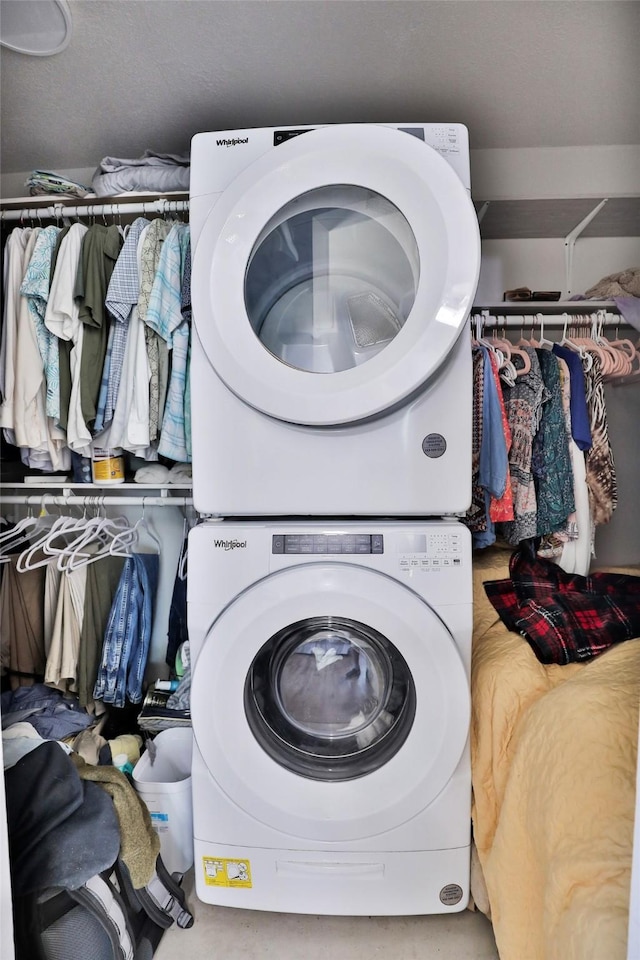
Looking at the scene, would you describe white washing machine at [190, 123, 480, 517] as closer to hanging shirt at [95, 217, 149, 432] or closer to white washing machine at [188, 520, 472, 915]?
white washing machine at [188, 520, 472, 915]

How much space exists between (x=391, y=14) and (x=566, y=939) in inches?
74.9

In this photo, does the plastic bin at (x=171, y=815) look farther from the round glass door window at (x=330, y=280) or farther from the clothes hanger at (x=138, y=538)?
the round glass door window at (x=330, y=280)

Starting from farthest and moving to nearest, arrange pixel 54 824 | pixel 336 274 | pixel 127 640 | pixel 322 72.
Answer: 1. pixel 127 640
2. pixel 322 72
3. pixel 336 274
4. pixel 54 824

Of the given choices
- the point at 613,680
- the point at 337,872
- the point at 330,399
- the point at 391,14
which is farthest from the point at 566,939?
the point at 391,14

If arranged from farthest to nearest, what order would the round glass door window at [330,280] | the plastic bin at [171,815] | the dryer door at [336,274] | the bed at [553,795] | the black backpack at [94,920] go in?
the plastic bin at [171,815]
the round glass door window at [330,280]
the dryer door at [336,274]
the black backpack at [94,920]
the bed at [553,795]

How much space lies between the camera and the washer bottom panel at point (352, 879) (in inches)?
46.8

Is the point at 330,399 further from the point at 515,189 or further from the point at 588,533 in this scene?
the point at 515,189

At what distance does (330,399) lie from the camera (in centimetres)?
113

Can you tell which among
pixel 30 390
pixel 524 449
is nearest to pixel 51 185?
pixel 30 390

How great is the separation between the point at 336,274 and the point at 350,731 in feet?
3.44

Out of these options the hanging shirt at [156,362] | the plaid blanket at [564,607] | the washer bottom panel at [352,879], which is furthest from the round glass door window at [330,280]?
the washer bottom panel at [352,879]

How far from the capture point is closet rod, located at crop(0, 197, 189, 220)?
163 centimetres

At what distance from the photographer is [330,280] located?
4.21 feet

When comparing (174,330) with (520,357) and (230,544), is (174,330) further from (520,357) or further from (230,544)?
(520,357)
